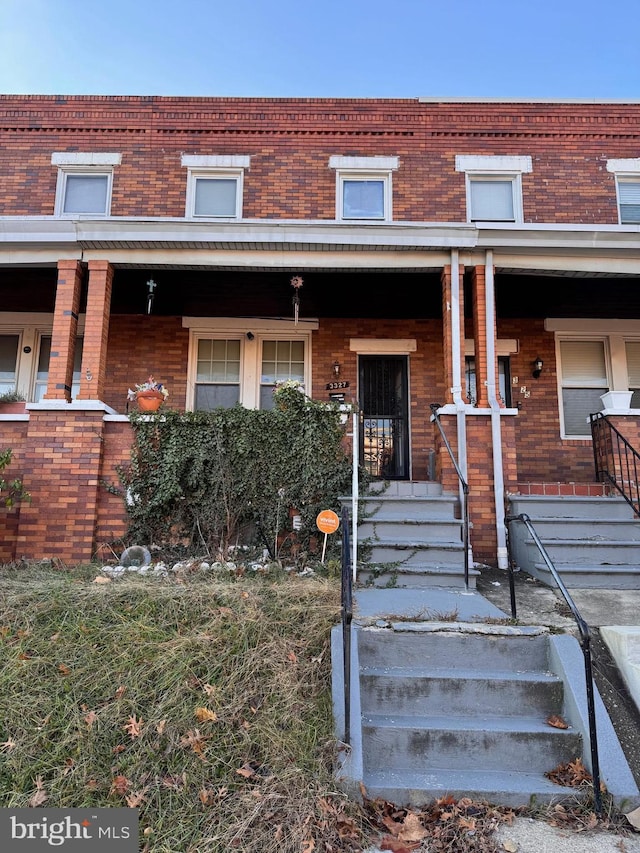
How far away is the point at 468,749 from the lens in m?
3.32

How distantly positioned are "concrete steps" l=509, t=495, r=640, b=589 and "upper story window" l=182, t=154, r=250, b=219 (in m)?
6.81

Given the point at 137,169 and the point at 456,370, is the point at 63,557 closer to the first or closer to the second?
the point at 456,370

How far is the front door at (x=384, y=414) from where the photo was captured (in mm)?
9203

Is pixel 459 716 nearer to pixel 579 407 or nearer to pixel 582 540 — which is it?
pixel 582 540

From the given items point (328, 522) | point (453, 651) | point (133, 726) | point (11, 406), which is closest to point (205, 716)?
point (133, 726)

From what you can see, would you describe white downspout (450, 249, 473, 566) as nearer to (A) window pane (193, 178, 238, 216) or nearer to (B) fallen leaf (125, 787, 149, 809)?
(A) window pane (193, 178, 238, 216)

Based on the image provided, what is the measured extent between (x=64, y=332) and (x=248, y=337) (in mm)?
3158

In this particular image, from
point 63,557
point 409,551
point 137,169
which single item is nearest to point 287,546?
point 409,551

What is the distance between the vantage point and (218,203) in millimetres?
9852

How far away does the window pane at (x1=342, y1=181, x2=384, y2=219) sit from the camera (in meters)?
9.80

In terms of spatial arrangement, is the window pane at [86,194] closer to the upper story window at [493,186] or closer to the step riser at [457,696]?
the upper story window at [493,186]

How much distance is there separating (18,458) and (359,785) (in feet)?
18.7

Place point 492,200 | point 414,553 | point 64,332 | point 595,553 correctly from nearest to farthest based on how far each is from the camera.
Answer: point 414,553 → point 595,553 → point 64,332 → point 492,200

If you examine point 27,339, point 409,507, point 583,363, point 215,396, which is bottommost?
point 409,507
